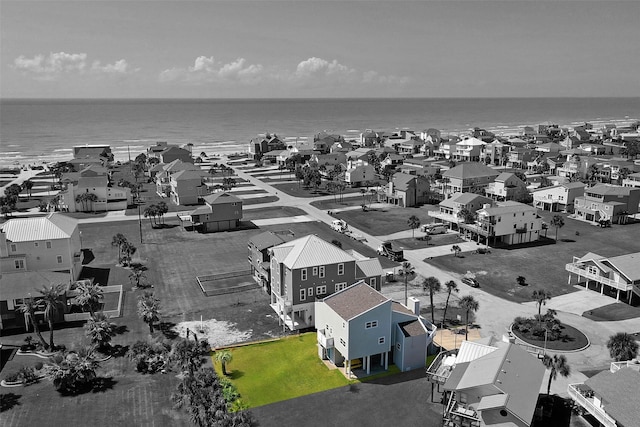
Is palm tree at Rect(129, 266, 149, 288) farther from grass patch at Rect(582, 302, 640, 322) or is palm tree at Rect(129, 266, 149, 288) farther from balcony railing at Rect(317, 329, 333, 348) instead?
grass patch at Rect(582, 302, 640, 322)

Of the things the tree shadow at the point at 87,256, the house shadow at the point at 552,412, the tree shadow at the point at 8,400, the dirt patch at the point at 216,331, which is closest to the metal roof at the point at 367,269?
the dirt patch at the point at 216,331

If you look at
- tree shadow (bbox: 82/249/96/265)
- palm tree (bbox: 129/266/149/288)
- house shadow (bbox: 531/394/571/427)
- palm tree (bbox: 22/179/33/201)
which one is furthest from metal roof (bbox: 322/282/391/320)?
palm tree (bbox: 22/179/33/201)

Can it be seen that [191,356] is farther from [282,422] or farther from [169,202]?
[169,202]

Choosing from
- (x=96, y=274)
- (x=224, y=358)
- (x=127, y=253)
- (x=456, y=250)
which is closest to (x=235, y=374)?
(x=224, y=358)

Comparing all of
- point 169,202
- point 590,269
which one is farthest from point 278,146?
point 590,269

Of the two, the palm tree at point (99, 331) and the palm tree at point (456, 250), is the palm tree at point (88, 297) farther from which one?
the palm tree at point (456, 250)
